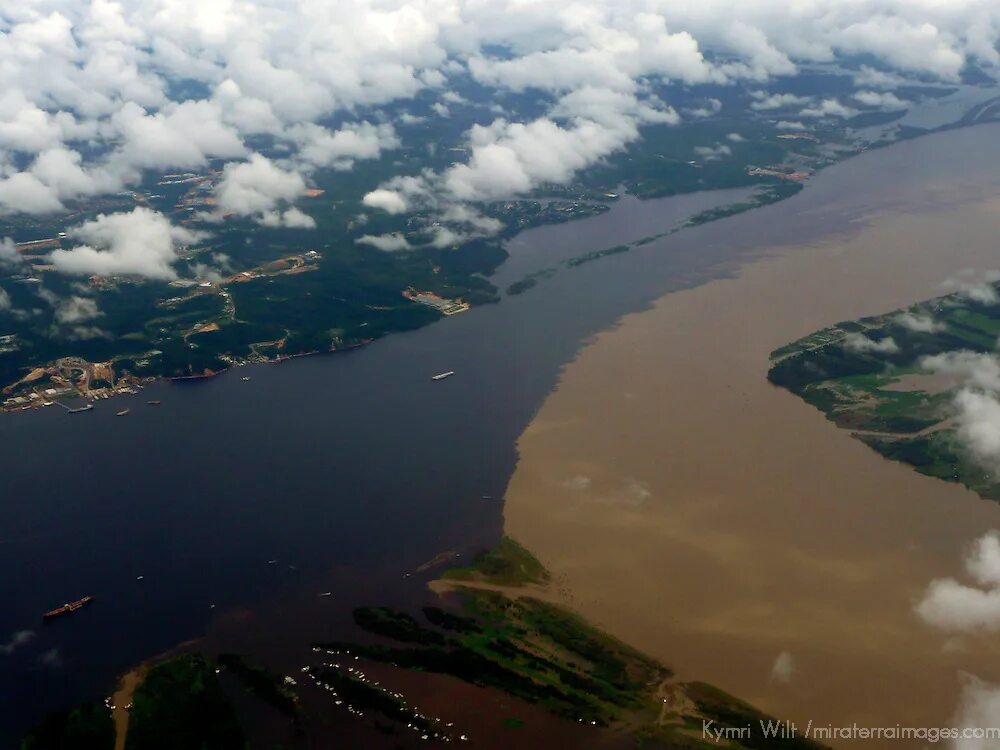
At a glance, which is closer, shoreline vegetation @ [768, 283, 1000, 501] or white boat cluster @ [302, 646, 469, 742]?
white boat cluster @ [302, 646, 469, 742]

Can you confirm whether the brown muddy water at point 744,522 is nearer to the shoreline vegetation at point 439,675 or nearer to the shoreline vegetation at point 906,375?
the shoreline vegetation at point 906,375

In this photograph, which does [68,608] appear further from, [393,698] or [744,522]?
[744,522]

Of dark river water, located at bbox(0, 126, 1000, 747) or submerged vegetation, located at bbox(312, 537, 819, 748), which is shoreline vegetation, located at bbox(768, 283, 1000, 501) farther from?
submerged vegetation, located at bbox(312, 537, 819, 748)

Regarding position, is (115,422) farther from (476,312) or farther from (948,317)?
(948,317)

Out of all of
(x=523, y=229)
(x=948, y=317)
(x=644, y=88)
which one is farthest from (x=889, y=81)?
(x=948, y=317)

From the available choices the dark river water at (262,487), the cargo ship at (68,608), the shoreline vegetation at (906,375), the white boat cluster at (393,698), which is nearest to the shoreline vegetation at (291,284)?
the dark river water at (262,487)

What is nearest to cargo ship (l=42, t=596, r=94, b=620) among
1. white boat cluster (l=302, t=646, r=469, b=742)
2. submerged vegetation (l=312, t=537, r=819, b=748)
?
white boat cluster (l=302, t=646, r=469, b=742)
